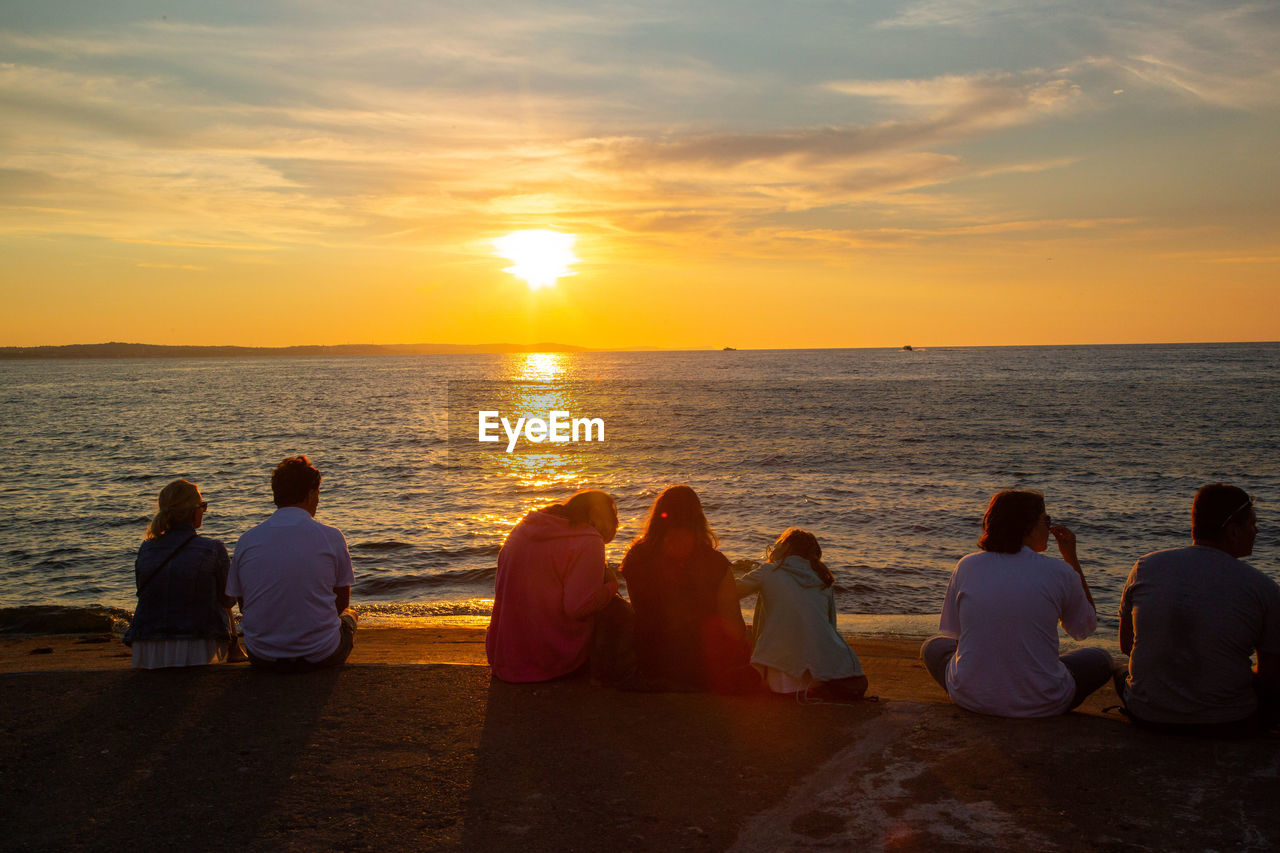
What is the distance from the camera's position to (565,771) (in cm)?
457

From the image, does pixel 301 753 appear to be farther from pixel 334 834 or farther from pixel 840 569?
pixel 840 569

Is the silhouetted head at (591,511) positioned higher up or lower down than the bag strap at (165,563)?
higher up

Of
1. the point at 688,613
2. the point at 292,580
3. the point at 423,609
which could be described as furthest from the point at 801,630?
the point at 423,609

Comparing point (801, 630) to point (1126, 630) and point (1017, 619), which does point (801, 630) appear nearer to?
point (1017, 619)

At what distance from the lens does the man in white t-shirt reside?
5.71 m

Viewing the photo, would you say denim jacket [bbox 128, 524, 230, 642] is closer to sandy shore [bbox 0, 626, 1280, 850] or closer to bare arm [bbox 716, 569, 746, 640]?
sandy shore [bbox 0, 626, 1280, 850]

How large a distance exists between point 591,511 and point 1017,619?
263cm

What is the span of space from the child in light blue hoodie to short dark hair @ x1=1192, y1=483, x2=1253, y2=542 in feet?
6.88

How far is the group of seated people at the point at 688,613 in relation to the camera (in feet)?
16.5

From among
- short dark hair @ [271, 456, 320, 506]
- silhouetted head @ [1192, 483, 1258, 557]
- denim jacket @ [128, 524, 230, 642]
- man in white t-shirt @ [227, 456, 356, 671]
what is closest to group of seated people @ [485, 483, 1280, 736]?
silhouetted head @ [1192, 483, 1258, 557]

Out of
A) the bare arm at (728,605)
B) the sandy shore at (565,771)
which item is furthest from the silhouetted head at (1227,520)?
the bare arm at (728,605)

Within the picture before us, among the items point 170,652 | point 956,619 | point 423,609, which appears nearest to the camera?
point 956,619

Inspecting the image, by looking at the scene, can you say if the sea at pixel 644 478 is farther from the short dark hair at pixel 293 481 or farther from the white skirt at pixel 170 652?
the short dark hair at pixel 293 481

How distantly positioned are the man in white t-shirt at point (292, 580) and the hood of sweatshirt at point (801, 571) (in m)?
2.88
